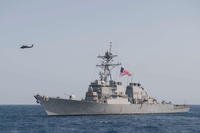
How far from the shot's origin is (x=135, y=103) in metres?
74.9

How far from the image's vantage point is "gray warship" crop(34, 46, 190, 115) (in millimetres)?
61188

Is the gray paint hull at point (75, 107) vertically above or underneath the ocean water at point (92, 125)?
above

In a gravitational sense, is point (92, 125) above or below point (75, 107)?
below

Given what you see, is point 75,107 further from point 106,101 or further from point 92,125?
point 92,125

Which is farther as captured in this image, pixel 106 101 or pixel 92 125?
pixel 106 101

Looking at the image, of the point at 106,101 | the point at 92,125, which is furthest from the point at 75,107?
the point at 92,125

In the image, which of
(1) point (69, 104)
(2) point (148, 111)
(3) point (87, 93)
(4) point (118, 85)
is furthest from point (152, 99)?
(1) point (69, 104)

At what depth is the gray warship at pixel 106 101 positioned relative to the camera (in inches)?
2409

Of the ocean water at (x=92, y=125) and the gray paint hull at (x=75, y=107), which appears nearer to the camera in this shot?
the ocean water at (x=92, y=125)

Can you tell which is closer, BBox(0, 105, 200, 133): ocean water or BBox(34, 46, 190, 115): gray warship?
BBox(0, 105, 200, 133): ocean water

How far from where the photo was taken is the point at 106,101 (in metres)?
64.7

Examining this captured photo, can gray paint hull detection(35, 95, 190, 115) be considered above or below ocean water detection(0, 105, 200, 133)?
above

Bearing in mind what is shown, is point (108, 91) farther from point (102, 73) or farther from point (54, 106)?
point (54, 106)

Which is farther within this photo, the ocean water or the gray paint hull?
the gray paint hull
